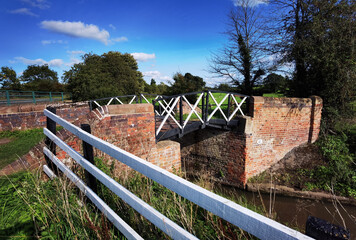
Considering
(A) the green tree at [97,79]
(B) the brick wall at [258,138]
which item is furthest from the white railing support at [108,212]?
(A) the green tree at [97,79]

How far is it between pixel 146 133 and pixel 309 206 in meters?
5.77

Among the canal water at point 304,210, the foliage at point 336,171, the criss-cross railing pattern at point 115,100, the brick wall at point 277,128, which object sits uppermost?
the criss-cross railing pattern at point 115,100

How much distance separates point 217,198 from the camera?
847 mm

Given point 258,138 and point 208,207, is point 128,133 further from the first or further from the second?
point 258,138

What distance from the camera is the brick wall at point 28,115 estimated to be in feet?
21.1

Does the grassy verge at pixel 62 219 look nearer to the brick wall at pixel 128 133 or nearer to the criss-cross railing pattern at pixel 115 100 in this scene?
the brick wall at pixel 128 133

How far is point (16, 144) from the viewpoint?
534 centimetres

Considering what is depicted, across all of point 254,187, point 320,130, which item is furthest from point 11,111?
point 320,130

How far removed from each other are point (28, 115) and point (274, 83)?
13.6 metres

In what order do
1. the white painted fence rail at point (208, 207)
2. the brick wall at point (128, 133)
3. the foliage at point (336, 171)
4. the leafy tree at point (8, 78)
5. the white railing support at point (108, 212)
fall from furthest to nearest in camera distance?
the leafy tree at point (8, 78) → the foliage at point (336, 171) → the brick wall at point (128, 133) → the white railing support at point (108, 212) → the white painted fence rail at point (208, 207)

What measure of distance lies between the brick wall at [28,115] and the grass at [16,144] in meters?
0.34

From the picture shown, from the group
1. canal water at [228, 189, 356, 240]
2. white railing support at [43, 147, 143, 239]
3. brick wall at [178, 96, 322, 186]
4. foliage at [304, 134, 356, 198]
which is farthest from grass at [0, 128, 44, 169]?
foliage at [304, 134, 356, 198]

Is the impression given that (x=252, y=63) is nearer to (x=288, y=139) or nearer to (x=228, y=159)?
(x=288, y=139)

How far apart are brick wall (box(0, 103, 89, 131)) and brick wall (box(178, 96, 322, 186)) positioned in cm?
447
